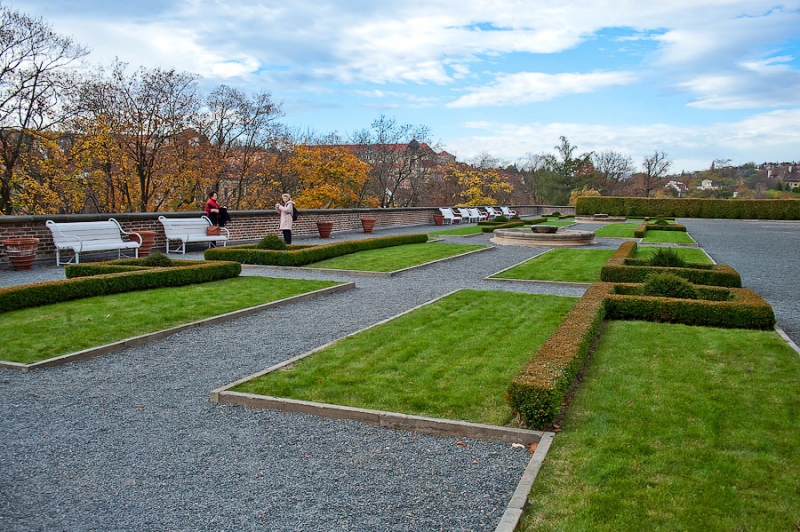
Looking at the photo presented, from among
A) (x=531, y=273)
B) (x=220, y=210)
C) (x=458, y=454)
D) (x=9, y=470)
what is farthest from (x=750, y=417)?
(x=220, y=210)

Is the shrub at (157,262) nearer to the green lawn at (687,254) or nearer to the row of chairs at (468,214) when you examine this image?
the green lawn at (687,254)

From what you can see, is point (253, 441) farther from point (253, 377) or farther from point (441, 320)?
point (441, 320)

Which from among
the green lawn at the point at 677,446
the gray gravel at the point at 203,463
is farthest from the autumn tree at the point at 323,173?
the green lawn at the point at 677,446

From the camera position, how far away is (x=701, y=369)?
17.6 feet

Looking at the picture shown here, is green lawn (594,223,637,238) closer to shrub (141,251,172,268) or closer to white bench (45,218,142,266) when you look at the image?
white bench (45,218,142,266)

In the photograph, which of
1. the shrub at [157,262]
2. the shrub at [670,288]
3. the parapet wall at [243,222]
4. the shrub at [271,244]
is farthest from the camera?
the shrub at [271,244]

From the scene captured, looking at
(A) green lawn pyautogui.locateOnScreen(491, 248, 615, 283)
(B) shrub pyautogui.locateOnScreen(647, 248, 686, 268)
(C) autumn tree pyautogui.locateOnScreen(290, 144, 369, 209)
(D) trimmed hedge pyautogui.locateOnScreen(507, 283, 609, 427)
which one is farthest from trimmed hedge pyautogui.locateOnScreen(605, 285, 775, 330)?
(C) autumn tree pyautogui.locateOnScreen(290, 144, 369, 209)

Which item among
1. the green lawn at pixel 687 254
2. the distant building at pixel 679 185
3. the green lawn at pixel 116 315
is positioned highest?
the distant building at pixel 679 185

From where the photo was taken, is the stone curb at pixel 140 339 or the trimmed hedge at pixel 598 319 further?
the stone curb at pixel 140 339

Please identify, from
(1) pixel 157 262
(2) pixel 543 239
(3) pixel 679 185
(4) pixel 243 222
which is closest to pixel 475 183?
(2) pixel 543 239

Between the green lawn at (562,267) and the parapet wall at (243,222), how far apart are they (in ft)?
28.5

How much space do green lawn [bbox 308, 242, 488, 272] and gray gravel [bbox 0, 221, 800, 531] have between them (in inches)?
271

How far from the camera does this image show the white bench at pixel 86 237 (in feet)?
38.8

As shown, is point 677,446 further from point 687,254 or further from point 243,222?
point 243,222
